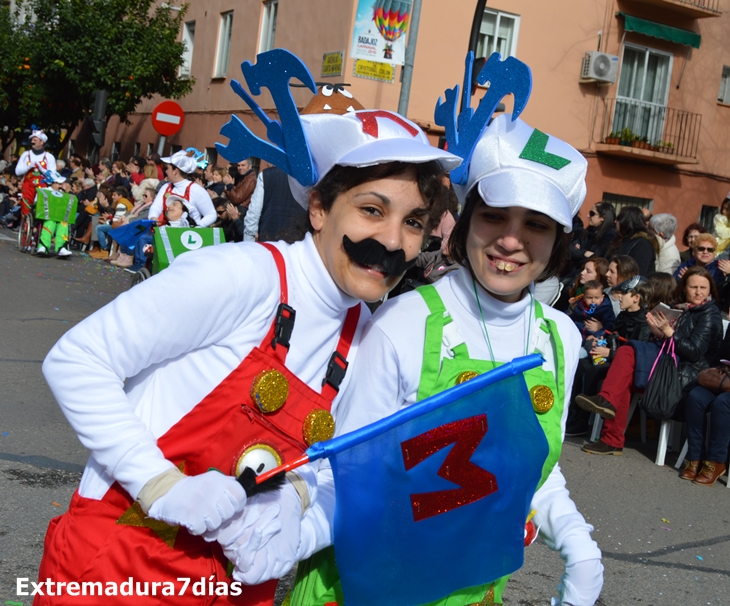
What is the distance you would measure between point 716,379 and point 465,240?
16.1 ft

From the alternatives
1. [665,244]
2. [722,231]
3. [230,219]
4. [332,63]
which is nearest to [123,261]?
[230,219]

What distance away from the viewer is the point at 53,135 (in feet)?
92.0

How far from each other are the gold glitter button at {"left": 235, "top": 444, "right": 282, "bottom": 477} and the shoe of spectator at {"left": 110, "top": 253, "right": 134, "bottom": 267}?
14.2 metres

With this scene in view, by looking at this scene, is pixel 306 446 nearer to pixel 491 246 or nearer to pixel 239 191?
pixel 491 246

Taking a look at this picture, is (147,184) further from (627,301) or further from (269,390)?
(269,390)

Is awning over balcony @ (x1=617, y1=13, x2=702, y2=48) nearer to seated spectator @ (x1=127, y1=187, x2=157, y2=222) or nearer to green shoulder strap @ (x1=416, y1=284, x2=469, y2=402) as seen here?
seated spectator @ (x1=127, y1=187, x2=157, y2=222)

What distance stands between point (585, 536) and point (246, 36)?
2073 cm

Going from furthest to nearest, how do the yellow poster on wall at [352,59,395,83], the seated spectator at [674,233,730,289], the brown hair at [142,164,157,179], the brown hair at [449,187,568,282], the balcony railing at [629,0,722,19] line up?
1. the balcony railing at [629,0,722,19]
2. the brown hair at [142,164,157,179]
3. the yellow poster on wall at [352,59,395,83]
4. the seated spectator at [674,233,730,289]
5. the brown hair at [449,187,568,282]

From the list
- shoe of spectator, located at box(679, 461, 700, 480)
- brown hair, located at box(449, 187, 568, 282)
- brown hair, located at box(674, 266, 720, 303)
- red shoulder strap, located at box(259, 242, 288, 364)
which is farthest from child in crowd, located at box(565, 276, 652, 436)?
red shoulder strap, located at box(259, 242, 288, 364)

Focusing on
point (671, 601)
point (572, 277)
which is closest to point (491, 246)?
point (671, 601)

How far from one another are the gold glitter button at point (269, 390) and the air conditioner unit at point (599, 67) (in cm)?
1802

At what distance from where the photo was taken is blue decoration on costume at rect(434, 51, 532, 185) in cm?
235

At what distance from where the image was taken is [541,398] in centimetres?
230

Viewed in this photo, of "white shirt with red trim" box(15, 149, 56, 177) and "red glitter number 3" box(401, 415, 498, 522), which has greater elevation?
"white shirt with red trim" box(15, 149, 56, 177)
